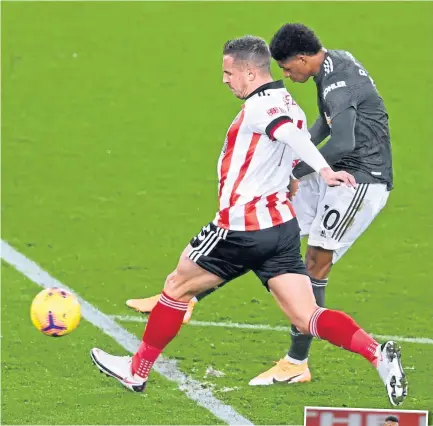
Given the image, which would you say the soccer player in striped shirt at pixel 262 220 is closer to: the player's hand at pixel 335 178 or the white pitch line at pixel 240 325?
the player's hand at pixel 335 178

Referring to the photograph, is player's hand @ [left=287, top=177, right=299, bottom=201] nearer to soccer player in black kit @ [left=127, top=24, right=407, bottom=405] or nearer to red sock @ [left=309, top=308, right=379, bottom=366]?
soccer player in black kit @ [left=127, top=24, right=407, bottom=405]

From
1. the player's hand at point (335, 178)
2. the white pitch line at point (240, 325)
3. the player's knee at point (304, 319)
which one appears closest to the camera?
the player's hand at point (335, 178)

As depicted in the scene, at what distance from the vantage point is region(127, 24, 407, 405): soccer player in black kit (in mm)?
8008

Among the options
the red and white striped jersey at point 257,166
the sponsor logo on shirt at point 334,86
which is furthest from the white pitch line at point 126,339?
the sponsor logo on shirt at point 334,86

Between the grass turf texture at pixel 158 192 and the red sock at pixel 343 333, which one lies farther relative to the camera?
the grass turf texture at pixel 158 192

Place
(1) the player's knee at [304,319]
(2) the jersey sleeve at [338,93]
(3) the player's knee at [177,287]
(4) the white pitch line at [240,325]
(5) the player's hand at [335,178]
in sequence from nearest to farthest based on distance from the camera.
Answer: (5) the player's hand at [335,178] → (1) the player's knee at [304,319] → (3) the player's knee at [177,287] → (2) the jersey sleeve at [338,93] → (4) the white pitch line at [240,325]

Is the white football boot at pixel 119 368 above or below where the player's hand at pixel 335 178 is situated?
below

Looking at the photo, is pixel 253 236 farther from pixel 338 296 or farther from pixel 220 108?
pixel 220 108

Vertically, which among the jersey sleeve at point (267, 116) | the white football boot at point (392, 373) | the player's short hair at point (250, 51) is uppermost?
the player's short hair at point (250, 51)

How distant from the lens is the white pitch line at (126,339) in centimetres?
790

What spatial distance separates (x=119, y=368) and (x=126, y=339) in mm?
1050

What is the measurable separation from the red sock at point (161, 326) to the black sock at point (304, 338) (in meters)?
0.93

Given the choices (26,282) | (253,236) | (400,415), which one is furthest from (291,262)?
(26,282)

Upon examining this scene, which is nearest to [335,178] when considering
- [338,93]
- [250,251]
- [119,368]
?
[250,251]
